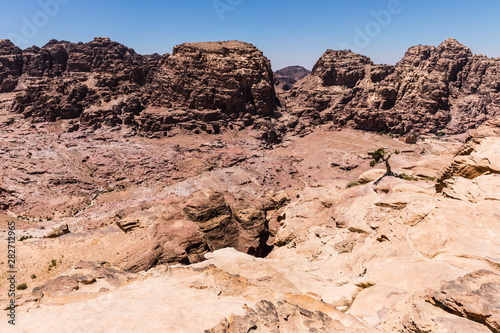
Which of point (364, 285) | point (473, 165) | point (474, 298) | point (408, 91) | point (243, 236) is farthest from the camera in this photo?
point (408, 91)

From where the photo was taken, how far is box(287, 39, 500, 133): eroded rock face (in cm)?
9688

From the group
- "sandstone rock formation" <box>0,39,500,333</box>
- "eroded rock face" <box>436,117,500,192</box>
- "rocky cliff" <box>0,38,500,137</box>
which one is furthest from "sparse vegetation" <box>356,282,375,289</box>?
"rocky cliff" <box>0,38,500,137</box>

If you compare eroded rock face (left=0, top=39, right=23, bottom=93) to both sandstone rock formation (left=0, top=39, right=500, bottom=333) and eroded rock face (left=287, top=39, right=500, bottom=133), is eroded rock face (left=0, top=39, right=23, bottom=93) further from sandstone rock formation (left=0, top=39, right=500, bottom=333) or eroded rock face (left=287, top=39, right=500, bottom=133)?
eroded rock face (left=287, top=39, right=500, bottom=133)

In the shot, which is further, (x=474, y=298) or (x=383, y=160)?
(x=383, y=160)

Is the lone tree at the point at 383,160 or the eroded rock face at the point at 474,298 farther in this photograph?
the lone tree at the point at 383,160

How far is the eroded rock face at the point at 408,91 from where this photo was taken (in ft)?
318

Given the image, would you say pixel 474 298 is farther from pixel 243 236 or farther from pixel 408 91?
pixel 408 91

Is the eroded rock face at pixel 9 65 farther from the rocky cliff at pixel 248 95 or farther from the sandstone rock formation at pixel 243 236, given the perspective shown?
the sandstone rock formation at pixel 243 236

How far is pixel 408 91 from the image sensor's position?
4001 inches

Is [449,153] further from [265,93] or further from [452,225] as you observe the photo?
[265,93]

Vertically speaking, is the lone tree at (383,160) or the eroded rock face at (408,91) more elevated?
the eroded rock face at (408,91)

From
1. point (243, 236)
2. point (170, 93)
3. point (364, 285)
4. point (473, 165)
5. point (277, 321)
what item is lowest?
point (243, 236)

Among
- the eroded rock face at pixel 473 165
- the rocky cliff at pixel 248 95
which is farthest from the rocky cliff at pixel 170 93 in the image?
the eroded rock face at pixel 473 165

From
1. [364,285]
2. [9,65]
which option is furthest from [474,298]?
[9,65]
